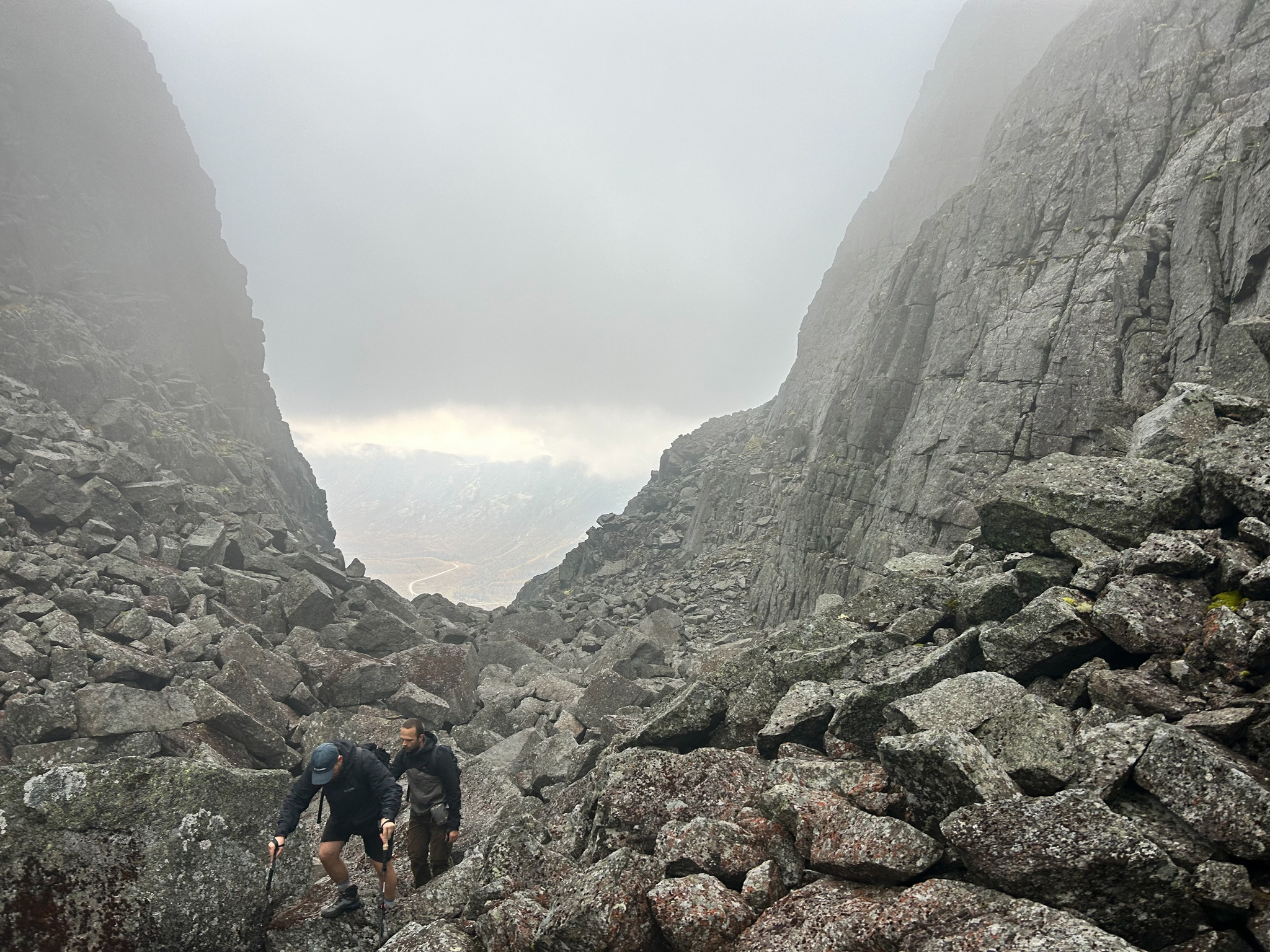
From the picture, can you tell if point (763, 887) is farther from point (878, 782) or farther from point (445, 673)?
point (445, 673)

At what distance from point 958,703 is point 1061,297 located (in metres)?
34.7

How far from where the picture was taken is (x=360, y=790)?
9477mm

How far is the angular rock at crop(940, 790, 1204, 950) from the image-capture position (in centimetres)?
465

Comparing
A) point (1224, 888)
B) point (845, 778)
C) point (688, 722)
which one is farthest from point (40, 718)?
point (1224, 888)

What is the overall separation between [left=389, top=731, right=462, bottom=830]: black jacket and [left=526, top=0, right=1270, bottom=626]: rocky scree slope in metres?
20.0

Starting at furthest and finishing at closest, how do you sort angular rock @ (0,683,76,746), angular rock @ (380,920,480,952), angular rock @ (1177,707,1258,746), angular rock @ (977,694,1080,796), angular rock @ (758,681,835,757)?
angular rock @ (0,683,76,746), angular rock @ (758,681,835,757), angular rock @ (380,920,480,952), angular rock @ (977,694,1080,796), angular rock @ (1177,707,1258,746)

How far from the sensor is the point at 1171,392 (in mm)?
13797

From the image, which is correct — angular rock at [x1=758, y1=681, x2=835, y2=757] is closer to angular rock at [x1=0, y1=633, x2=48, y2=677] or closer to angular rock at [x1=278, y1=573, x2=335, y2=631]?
angular rock at [x1=0, y1=633, x2=48, y2=677]

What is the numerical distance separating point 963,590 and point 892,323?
42221 millimetres

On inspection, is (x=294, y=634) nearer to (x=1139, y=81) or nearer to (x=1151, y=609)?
(x=1151, y=609)

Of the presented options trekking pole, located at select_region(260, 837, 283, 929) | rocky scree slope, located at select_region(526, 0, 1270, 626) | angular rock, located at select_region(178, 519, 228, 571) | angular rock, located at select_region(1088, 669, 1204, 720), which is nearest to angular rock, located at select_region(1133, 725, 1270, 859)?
angular rock, located at select_region(1088, 669, 1204, 720)

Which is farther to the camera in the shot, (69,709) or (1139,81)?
(1139,81)

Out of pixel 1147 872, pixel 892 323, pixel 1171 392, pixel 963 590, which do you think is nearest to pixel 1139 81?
pixel 892 323

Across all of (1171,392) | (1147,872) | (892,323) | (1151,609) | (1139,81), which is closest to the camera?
(1147,872)
